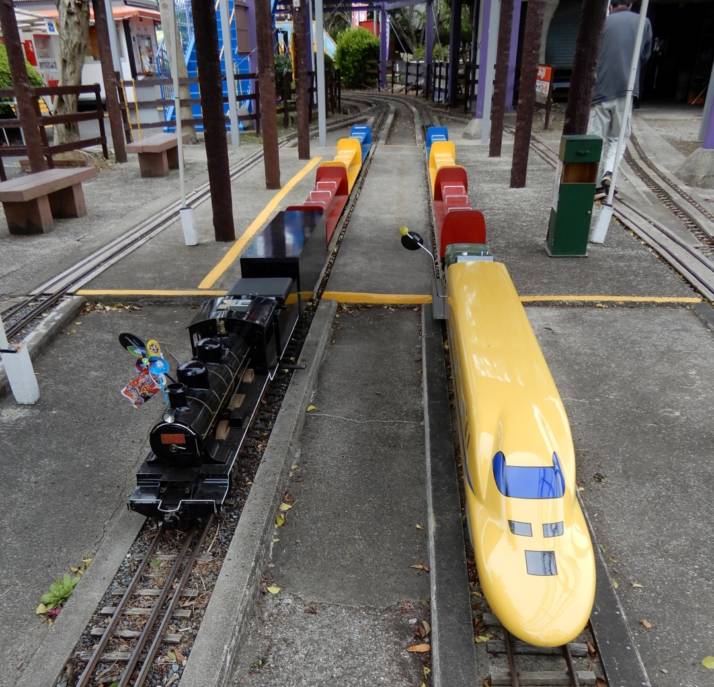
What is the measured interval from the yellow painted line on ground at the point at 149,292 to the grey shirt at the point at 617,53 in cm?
872

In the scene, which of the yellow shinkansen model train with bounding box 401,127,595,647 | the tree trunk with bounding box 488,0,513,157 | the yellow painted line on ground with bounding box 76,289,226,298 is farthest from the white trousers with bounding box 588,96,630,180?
the yellow shinkansen model train with bounding box 401,127,595,647

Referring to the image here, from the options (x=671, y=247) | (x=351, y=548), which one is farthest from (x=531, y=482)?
(x=671, y=247)

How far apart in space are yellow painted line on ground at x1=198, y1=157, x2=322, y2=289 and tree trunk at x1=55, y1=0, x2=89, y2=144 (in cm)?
698

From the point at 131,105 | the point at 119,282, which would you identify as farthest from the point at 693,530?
the point at 131,105

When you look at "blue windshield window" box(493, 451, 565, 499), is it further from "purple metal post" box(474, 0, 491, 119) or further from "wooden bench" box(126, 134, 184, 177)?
"purple metal post" box(474, 0, 491, 119)

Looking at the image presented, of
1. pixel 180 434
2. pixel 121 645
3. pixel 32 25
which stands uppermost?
pixel 32 25

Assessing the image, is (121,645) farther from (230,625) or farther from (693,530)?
(693,530)

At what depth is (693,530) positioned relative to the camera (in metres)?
4.72

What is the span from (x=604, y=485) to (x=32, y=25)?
31.1m

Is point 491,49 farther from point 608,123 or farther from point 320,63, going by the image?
point 608,123

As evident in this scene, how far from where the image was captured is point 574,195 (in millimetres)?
9828

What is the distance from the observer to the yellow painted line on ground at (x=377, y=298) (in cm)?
886

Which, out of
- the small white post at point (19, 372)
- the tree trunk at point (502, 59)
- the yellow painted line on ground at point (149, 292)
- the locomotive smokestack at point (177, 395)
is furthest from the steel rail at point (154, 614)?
the tree trunk at point (502, 59)

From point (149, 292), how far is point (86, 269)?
1749mm
